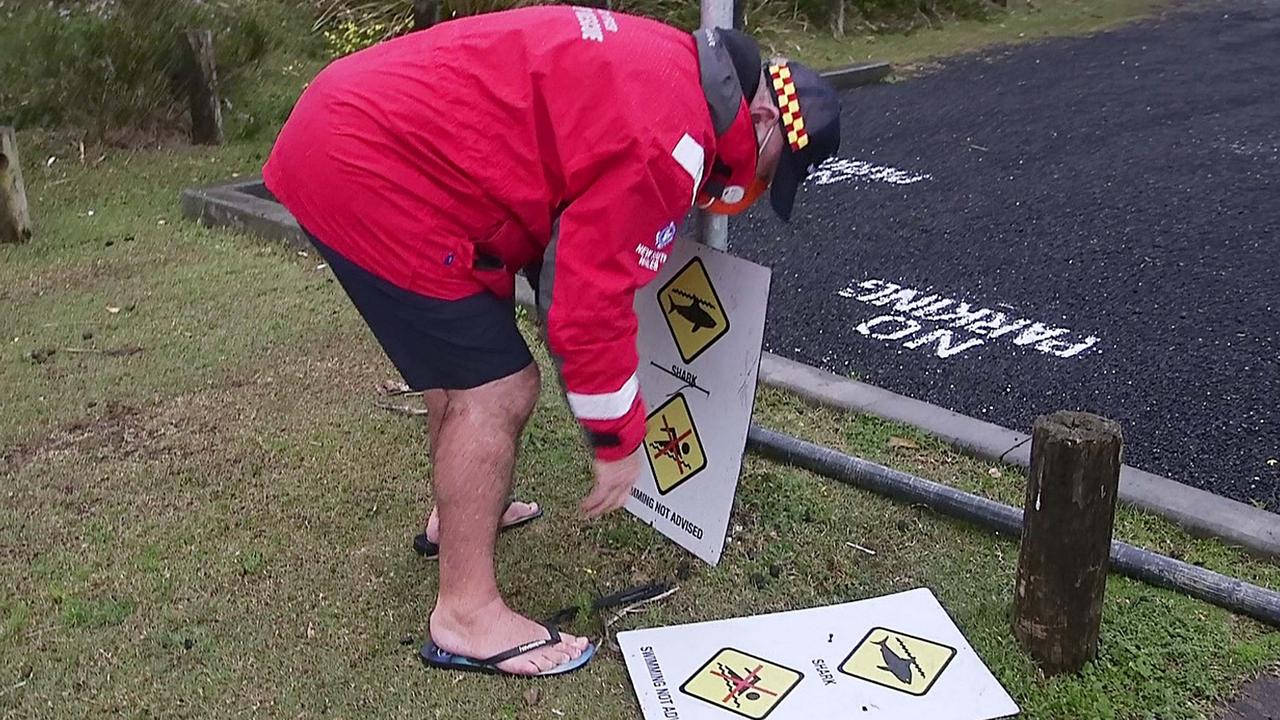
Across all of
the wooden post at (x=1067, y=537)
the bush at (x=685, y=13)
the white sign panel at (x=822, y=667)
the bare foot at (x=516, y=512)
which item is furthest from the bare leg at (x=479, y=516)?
the bush at (x=685, y=13)

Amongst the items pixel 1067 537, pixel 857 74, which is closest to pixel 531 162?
pixel 1067 537

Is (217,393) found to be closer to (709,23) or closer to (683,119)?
(709,23)

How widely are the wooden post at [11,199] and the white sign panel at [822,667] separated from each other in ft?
14.3

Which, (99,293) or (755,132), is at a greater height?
(755,132)

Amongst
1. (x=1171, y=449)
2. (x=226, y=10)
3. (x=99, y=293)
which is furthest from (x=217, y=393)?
(x=226, y=10)

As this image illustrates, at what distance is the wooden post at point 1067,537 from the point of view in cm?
245

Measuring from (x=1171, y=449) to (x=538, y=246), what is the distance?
87.6 inches

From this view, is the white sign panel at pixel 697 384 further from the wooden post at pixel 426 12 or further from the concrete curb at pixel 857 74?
the concrete curb at pixel 857 74

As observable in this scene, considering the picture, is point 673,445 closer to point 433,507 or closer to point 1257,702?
point 433,507

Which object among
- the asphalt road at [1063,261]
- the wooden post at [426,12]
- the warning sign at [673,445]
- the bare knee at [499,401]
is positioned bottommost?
the asphalt road at [1063,261]

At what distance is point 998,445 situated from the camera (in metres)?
3.59

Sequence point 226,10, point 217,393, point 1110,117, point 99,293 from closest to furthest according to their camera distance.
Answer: point 217,393 < point 99,293 < point 1110,117 < point 226,10

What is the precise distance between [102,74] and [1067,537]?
23.1 feet

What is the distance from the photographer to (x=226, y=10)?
9.19m
